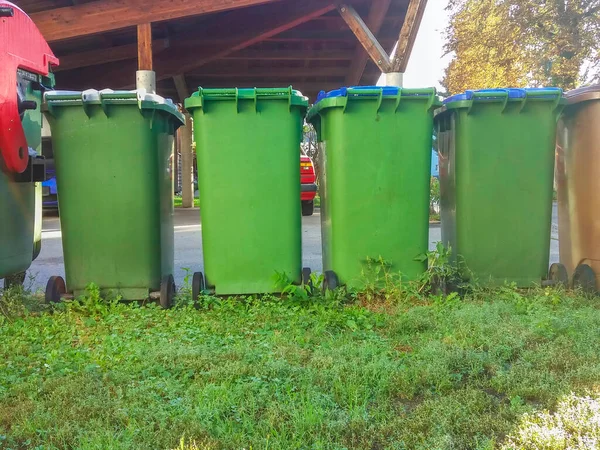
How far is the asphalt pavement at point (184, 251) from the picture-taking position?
17.3 feet

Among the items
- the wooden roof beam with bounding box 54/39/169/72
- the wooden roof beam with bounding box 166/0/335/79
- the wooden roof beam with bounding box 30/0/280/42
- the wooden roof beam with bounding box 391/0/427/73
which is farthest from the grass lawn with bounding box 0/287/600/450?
the wooden roof beam with bounding box 54/39/169/72

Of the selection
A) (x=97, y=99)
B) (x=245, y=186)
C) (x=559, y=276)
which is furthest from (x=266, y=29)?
(x=559, y=276)

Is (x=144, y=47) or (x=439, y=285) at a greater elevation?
(x=144, y=47)

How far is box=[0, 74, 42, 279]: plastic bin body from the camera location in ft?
11.4

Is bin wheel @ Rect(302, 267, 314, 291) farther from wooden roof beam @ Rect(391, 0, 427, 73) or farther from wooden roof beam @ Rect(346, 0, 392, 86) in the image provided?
wooden roof beam @ Rect(346, 0, 392, 86)

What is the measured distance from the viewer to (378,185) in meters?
3.73

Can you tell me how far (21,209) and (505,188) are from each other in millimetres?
3461

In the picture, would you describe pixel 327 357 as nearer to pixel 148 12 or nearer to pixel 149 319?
pixel 149 319

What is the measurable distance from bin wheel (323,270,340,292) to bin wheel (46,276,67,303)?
1.85 m

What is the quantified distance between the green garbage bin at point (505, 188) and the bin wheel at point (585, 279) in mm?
238

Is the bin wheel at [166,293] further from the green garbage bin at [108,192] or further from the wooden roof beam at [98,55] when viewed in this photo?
the wooden roof beam at [98,55]

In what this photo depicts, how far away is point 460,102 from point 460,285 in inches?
52.2

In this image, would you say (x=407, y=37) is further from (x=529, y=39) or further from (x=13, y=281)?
(x=529, y=39)

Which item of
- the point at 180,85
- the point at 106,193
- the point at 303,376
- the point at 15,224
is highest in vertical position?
the point at 180,85
